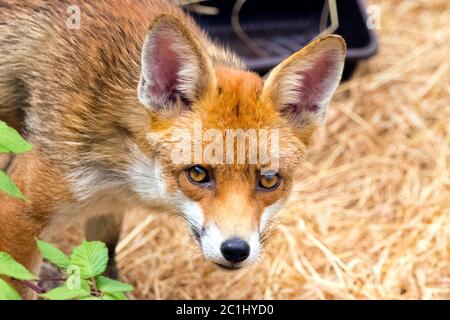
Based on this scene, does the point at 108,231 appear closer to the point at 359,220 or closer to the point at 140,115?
the point at 140,115

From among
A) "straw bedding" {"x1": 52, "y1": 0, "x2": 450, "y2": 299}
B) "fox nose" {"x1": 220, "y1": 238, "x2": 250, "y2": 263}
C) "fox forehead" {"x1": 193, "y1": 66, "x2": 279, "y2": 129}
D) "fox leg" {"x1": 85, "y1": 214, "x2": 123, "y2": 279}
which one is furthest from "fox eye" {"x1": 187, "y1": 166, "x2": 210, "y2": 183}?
"fox leg" {"x1": 85, "y1": 214, "x2": 123, "y2": 279}

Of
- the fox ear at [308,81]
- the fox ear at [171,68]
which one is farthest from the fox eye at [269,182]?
the fox ear at [171,68]

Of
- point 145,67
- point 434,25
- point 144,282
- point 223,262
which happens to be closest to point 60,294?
point 223,262

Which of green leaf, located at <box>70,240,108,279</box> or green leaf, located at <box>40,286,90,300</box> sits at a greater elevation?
green leaf, located at <box>70,240,108,279</box>

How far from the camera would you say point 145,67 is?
4.09 m

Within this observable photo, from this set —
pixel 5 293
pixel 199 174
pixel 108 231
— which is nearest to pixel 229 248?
pixel 199 174

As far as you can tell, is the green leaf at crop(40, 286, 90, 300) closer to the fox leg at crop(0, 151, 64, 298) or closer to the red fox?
the red fox

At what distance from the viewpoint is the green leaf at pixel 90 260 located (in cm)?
348

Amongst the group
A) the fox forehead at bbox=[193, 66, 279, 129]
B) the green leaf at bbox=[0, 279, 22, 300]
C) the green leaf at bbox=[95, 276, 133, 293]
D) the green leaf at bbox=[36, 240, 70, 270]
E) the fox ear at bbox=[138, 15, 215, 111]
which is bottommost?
the green leaf at bbox=[0, 279, 22, 300]

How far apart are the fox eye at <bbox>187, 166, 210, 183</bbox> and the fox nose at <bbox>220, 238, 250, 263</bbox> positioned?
1.22 ft

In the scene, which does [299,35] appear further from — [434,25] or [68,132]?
[68,132]

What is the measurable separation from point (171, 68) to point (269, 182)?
787 millimetres

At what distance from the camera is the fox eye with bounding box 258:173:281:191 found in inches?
163

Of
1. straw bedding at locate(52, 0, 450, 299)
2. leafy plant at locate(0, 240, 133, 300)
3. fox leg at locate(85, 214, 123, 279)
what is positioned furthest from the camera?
straw bedding at locate(52, 0, 450, 299)
